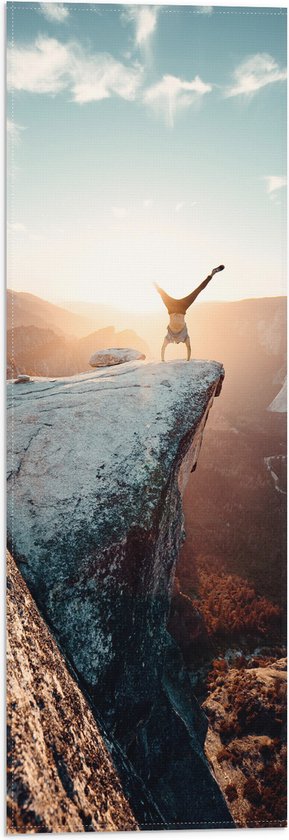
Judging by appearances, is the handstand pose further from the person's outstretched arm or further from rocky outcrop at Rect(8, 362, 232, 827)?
rocky outcrop at Rect(8, 362, 232, 827)

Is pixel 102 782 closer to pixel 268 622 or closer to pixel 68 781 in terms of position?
pixel 68 781

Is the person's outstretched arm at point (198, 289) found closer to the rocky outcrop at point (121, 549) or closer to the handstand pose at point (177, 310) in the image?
the handstand pose at point (177, 310)

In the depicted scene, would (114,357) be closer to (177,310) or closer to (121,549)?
(177,310)

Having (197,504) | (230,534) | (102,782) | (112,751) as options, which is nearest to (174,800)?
(112,751)

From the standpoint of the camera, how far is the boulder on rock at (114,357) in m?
14.7

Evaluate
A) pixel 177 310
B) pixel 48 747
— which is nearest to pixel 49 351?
pixel 177 310

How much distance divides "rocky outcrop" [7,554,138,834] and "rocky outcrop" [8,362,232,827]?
53 centimetres

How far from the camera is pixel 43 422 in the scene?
7.44m

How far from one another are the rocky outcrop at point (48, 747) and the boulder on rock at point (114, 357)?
11.5 m

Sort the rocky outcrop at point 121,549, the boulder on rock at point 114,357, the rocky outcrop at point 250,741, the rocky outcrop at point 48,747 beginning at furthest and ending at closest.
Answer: the boulder on rock at point 114,357
the rocky outcrop at point 250,741
the rocky outcrop at point 121,549
the rocky outcrop at point 48,747

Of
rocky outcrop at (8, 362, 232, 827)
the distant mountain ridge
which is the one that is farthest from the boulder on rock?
the distant mountain ridge

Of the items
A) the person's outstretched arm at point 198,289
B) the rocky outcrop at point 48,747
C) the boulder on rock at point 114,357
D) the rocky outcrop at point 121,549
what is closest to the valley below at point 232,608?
the rocky outcrop at point 121,549

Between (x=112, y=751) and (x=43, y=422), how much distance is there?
5583 mm

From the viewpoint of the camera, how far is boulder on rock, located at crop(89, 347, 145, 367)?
48.1 ft
